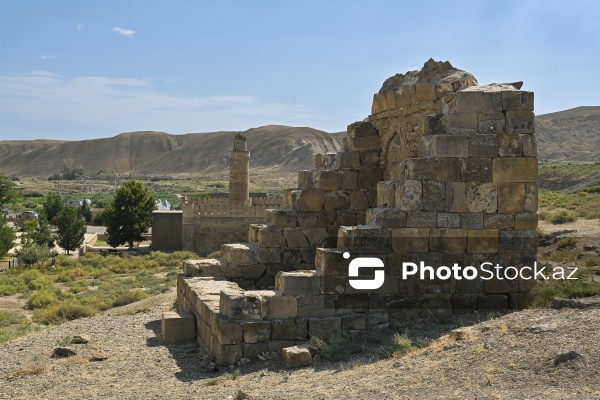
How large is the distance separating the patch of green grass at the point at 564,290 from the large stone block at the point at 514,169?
53.0 inches

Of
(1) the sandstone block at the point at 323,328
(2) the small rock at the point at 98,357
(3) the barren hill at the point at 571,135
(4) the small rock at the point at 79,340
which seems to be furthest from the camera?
(3) the barren hill at the point at 571,135

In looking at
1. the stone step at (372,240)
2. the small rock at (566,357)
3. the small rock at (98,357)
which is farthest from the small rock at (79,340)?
Result: the small rock at (566,357)

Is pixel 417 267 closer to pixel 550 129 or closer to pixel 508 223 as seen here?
pixel 508 223

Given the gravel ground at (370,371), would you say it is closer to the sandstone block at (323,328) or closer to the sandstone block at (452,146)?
the sandstone block at (323,328)

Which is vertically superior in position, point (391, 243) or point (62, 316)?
point (391, 243)

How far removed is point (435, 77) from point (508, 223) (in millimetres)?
2914

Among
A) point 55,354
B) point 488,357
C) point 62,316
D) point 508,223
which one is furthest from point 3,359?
point 508,223

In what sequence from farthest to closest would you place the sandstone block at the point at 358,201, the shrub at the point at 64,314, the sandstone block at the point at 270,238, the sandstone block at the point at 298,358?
the shrub at the point at 64,314 → the sandstone block at the point at 358,201 → the sandstone block at the point at 270,238 → the sandstone block at the point at 298,358

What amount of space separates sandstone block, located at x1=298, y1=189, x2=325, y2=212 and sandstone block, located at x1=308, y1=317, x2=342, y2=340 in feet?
9.90

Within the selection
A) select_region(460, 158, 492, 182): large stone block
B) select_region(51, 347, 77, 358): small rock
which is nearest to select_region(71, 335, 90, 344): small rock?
select_region(51, 347, 77, 358): small rock

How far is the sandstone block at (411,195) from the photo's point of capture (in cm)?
796

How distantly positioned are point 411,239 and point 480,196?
104cm

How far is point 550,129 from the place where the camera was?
115 metres

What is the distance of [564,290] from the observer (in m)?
7.44
